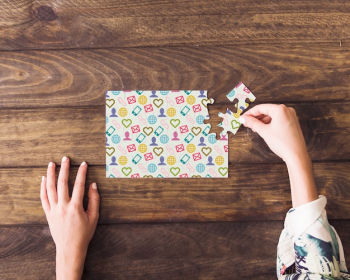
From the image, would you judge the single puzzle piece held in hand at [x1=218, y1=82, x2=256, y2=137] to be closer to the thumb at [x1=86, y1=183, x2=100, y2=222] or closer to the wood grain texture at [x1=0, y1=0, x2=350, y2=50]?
the wood grain texture at [x1=0, y1=0, x2=350, y2=50]

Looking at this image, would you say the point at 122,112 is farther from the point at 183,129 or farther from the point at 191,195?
the point at 191,195

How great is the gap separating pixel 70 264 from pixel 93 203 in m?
0.21

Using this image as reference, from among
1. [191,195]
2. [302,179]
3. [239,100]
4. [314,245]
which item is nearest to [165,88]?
[239,100]

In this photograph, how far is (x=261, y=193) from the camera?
1083 mm

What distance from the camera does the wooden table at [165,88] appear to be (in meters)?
1.08

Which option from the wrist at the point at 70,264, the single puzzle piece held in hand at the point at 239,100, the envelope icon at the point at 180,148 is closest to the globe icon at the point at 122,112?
the envelope icon at the point at 180,148

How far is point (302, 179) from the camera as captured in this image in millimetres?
941

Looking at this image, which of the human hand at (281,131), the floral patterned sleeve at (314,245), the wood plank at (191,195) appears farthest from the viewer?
the wood plank at (191,195)

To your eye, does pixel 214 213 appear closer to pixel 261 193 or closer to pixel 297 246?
pixel 261 193

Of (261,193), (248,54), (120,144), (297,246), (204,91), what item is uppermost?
(248,54)

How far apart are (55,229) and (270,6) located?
1.06m

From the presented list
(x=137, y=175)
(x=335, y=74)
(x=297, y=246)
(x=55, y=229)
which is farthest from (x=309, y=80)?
(x=55, y=229)

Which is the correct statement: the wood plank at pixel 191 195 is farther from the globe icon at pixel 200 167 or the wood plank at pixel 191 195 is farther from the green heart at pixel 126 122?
the green heart at pixel 126 122

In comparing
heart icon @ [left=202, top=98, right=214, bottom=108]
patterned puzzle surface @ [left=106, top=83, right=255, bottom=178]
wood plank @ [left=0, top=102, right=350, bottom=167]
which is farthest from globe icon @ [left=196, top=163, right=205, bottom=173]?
heart icon @ [left=202, top=98, right=214, bottom=108]
